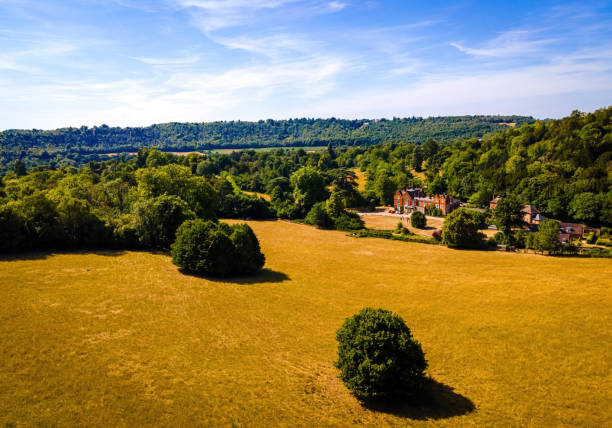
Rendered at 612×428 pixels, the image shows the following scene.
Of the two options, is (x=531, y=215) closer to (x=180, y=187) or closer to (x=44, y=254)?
(x=180, y=187)

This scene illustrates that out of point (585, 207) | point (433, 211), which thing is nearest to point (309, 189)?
point (433, 211)

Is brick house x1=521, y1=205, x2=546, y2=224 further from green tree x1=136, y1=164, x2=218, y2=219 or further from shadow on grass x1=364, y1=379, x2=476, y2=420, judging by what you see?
green tree x1=136, y1=164, x2=218, y2=219

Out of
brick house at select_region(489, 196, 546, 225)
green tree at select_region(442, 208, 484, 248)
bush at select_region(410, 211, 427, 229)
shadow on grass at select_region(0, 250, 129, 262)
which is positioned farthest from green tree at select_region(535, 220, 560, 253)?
shadow on grass at select_region(0, 250, 129, 262)

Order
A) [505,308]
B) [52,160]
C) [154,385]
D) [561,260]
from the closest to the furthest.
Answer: [154,385] < [505,308] < [561,260] < [52,160]

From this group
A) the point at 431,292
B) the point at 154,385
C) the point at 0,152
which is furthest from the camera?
the point at 0,152

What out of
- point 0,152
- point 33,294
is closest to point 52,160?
point 0,152

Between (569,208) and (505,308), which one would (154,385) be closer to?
(505,308)
